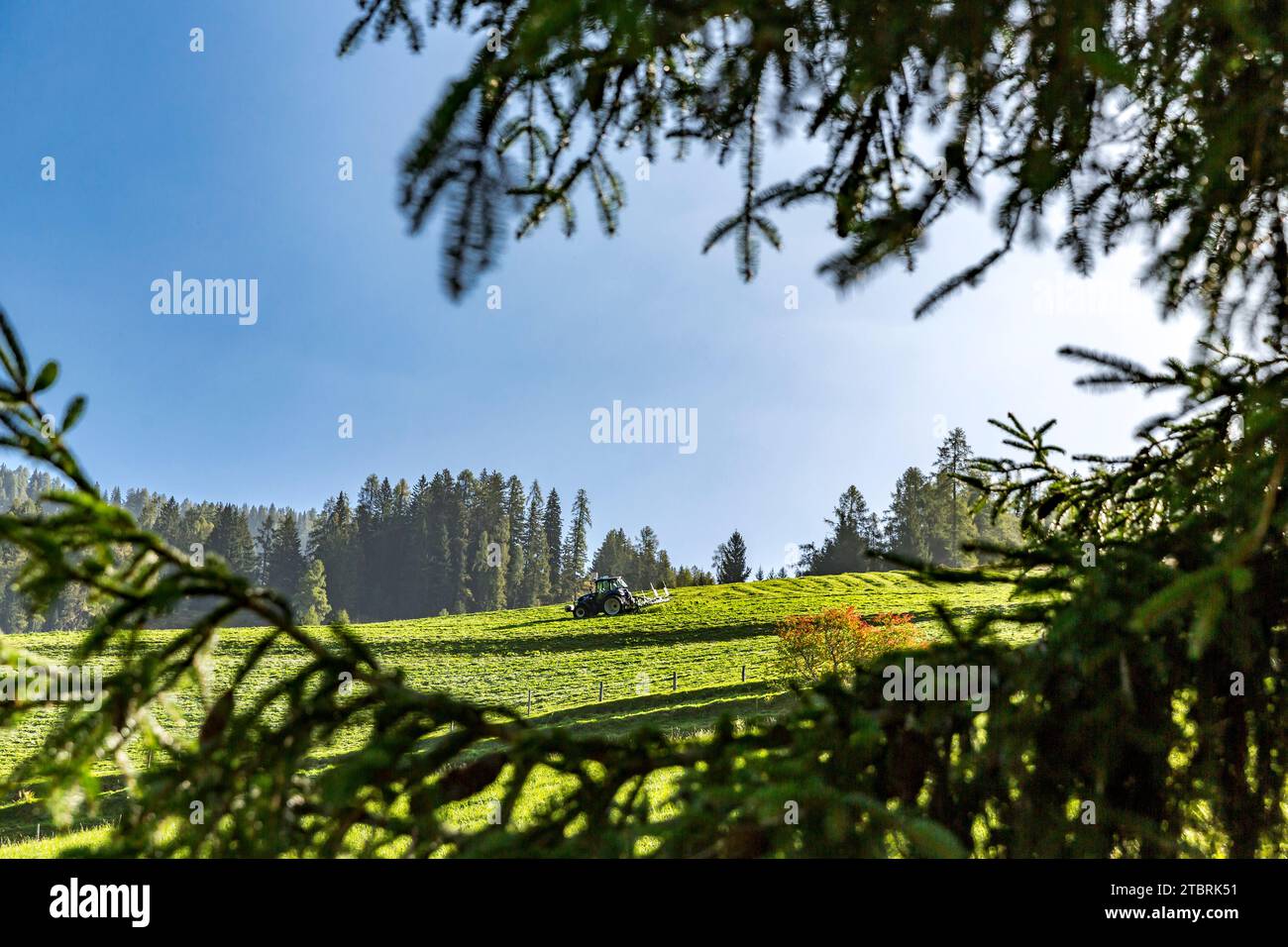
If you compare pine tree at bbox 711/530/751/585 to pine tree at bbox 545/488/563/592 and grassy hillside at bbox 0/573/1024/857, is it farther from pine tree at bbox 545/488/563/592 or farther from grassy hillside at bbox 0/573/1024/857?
pine tree at bbox 545/488/563/592

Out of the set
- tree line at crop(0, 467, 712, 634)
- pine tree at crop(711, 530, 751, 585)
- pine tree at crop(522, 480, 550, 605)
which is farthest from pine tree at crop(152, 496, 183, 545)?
pine tree at crop(711, 530, 751, 585)

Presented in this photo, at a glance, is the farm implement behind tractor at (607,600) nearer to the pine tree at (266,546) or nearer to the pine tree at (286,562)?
the pine tree at (286,562)

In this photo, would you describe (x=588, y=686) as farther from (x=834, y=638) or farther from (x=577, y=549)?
(x=577, y=549)

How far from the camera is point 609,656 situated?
38844 mm

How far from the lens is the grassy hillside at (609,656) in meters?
21.3

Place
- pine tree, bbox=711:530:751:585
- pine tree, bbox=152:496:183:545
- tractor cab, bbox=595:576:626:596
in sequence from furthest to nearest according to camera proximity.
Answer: pine tree, bbox=152:496:183:545
pine tree, bbox=711:530:751:585
tractor cab, bbox=595:576:626:596

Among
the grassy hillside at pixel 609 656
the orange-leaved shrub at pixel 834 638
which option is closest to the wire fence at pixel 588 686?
the grassy hillside at pixel 609 656

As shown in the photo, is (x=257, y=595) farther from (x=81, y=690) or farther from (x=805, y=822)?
(x=805, y=822)

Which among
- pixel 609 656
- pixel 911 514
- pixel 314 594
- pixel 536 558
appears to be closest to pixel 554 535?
pixel 536 558

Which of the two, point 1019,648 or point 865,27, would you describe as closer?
point 1019,648

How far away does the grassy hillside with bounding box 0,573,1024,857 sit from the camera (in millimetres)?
21308
